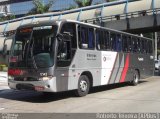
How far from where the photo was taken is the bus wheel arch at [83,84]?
14922mm

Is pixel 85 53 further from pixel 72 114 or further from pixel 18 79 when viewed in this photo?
pixel 72 114

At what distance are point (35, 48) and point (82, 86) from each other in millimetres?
2714

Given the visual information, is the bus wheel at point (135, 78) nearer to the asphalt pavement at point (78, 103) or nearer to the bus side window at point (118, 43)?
the bus side window at point (118, 43)

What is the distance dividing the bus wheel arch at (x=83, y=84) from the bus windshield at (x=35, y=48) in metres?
2.15

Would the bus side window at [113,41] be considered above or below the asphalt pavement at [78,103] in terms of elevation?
above

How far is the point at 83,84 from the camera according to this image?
15211 millimetres

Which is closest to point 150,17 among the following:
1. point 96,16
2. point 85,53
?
point 96,16

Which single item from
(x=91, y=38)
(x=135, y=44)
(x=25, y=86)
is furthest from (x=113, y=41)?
(x=25, y=86)

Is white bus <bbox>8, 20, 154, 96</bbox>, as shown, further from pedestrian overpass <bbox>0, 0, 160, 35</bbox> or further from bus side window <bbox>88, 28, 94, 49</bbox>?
pedestrian overpass <bbox>0, 0, 160, 35</bbox>

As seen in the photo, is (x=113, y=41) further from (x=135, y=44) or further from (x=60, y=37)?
(x=60, y=37)

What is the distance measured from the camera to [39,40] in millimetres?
13711

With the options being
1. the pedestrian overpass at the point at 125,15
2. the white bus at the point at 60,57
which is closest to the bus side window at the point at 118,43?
the white bus at the point at 60,57

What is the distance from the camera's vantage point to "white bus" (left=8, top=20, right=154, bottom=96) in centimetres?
1333

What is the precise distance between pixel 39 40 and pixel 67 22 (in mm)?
1345
